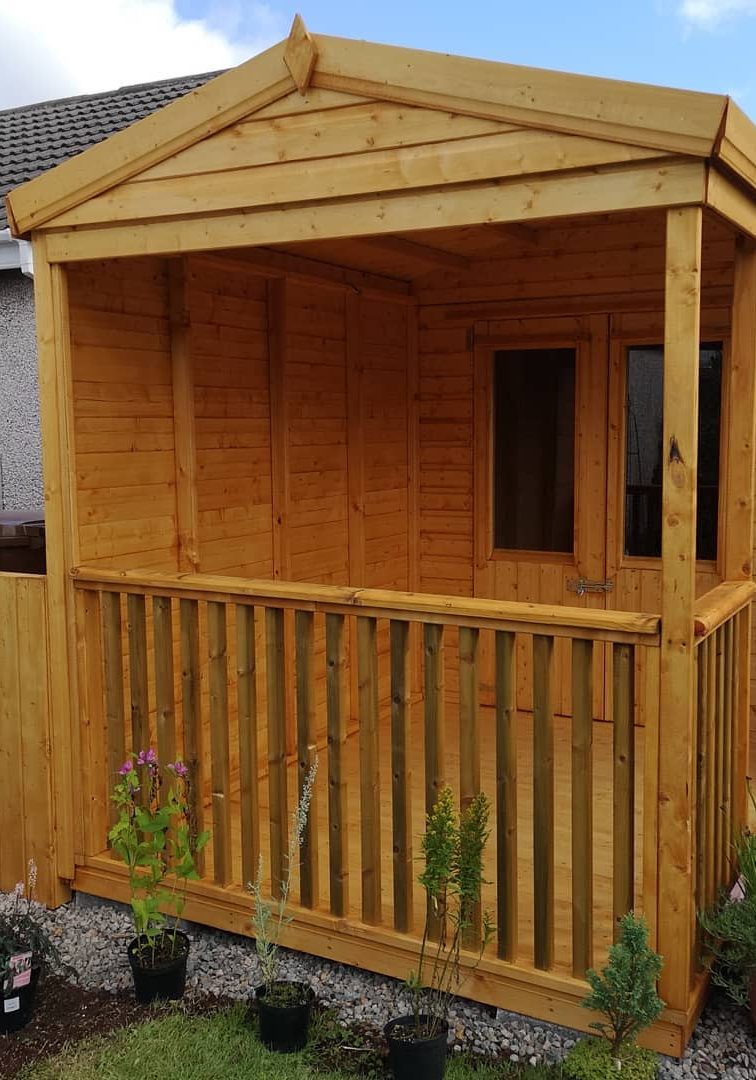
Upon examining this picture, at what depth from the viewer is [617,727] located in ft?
11.1

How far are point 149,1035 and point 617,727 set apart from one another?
183 cm

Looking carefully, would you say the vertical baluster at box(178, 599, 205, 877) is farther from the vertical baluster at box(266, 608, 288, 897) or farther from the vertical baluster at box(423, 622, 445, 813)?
the vertical baluster at box(423, 622, 445, 813)

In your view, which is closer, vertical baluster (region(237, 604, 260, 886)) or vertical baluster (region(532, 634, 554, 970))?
vertical baluster (region(532, 634, 554, 970))

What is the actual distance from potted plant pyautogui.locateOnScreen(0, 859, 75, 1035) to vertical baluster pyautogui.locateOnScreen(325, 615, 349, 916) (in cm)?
103

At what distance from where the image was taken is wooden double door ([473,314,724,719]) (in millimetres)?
6035

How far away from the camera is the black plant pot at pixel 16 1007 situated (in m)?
3.72

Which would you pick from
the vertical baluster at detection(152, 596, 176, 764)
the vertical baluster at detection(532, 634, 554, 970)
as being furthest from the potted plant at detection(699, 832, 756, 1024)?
the vertical baluster at detection(152, 596, 176, 764)

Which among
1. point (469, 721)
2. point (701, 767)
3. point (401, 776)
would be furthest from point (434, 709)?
point (701, 767)

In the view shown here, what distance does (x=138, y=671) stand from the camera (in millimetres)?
4387

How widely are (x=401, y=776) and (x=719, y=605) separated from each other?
1201 millimetres

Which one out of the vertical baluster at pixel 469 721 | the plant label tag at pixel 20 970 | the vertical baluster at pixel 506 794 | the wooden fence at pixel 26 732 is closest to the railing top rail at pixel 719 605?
the vertical baluster at pixel 506 794

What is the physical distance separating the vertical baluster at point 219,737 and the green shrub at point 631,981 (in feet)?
5.13

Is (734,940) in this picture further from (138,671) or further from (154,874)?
(138,671)

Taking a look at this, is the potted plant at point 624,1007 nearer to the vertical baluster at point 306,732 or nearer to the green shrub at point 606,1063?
the green shrub at point 606,1063
